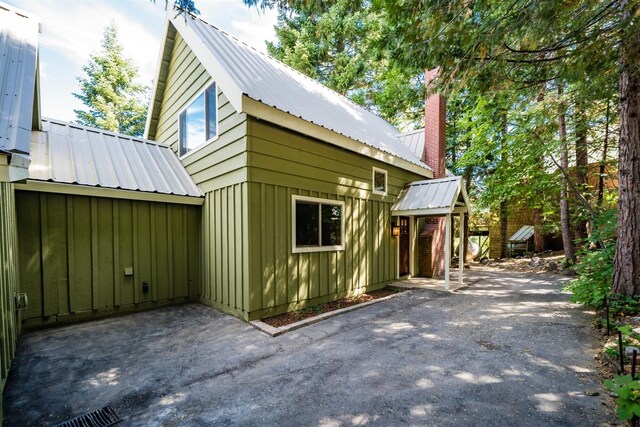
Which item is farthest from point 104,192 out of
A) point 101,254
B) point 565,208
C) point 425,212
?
point 565,208

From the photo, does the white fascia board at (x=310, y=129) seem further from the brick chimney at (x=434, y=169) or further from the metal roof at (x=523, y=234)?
the metal roof at (x=523, y=234)

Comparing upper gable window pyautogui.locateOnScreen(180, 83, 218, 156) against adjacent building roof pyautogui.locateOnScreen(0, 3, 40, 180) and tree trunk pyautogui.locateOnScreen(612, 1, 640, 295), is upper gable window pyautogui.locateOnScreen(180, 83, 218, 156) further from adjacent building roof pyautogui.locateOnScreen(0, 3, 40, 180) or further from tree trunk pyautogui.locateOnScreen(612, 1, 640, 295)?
tree trunk pyautogui.locateOnScreen(612, 1, 640, 295)

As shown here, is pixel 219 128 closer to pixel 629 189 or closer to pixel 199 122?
pixel 199 122

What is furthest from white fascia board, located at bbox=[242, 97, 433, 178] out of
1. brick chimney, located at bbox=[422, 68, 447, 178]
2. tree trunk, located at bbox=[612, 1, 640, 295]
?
tree trunk, located at bbox=[612, 1, 640, 295]

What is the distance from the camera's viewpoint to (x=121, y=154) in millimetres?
6445

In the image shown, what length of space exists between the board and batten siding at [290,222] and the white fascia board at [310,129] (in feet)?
0.54

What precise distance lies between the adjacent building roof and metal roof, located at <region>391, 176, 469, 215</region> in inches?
297

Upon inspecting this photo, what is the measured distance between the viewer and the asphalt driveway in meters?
2.59

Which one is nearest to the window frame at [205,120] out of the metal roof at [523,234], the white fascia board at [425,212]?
the white fascia board at [425,212]

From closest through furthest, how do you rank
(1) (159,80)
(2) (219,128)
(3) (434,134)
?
(2) (219,128) → (1) (159,80) → (3) (434,134)

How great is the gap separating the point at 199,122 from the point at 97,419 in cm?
592

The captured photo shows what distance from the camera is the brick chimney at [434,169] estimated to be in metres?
9.50

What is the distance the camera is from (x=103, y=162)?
5.89m

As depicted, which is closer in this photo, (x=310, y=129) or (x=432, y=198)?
(x=310, y=129)
